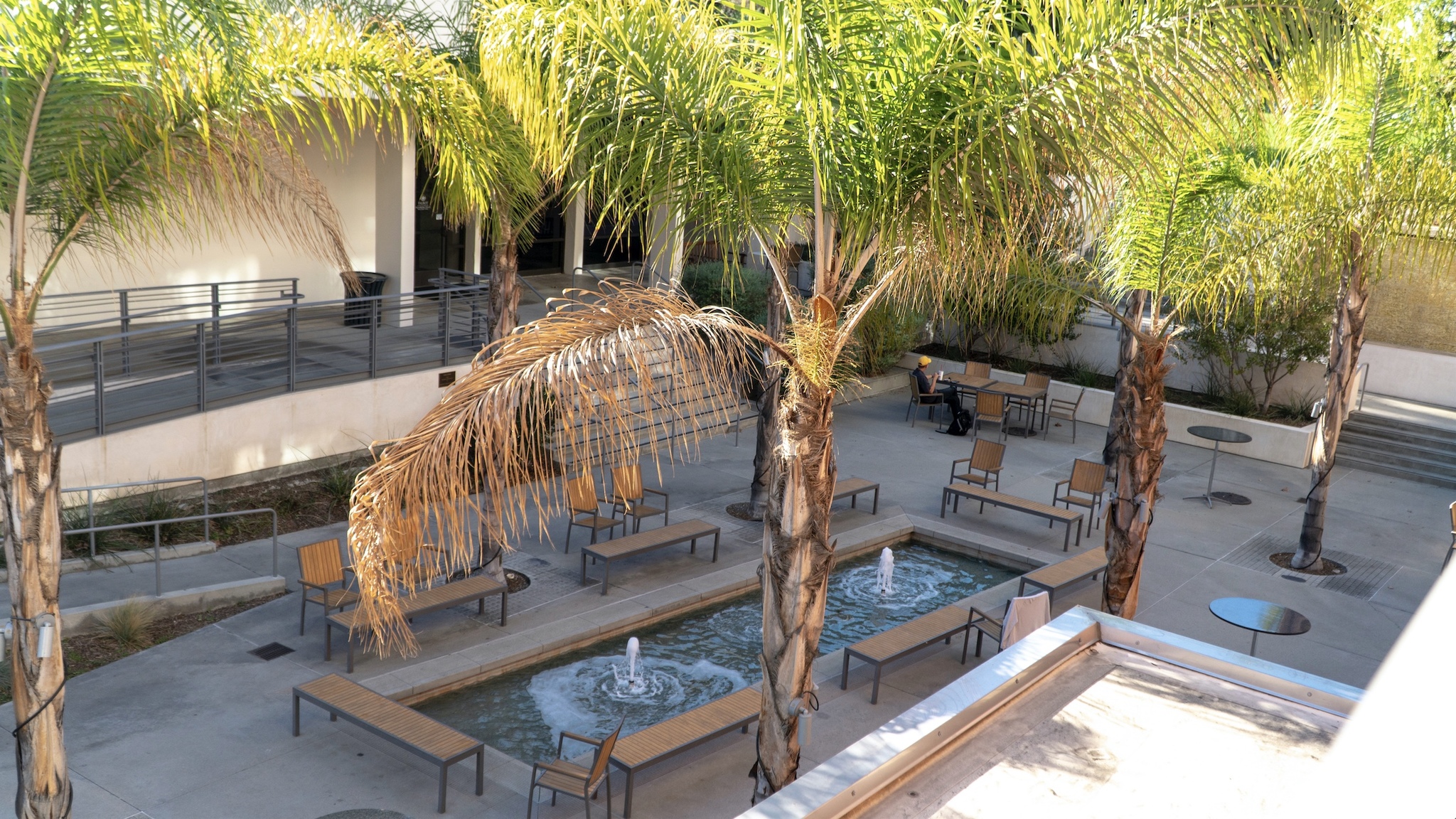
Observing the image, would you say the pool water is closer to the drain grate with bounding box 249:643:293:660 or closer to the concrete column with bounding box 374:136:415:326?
the drain grate with bounding box 249:643:293:660

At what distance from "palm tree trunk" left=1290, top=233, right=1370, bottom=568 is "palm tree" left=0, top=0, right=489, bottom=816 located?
11.8m

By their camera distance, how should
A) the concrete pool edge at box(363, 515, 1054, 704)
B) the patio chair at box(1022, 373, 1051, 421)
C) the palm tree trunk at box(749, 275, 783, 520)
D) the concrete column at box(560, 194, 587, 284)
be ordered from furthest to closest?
the concrete column at box(560, 194, 587, 284) < the patio chair at box(1022, 373, 1051, 421) < the palm tree trunk at box(749, 275, 783, 520) < the concrete pool edge at box(363, 515, 1054, 704)

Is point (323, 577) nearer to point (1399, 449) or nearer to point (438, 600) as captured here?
point (438, 600)

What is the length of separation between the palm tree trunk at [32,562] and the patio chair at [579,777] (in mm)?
2815

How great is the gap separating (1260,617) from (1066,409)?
12.1 meters

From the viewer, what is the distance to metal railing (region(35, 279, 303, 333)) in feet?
47.3

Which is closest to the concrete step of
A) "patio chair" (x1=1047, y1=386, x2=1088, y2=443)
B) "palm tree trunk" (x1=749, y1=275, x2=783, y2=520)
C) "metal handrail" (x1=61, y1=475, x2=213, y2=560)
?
"patio chair" (x1=1047, y1=386, x2=1088, y2=443)

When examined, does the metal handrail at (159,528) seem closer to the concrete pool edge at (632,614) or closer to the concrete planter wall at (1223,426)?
the concrete pool edge at (632,614)

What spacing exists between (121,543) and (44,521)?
19.7ft

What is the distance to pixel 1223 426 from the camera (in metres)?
20.2

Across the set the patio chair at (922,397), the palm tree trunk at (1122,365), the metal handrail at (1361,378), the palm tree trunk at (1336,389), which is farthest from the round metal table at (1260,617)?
the metal handrail at (1361,378)

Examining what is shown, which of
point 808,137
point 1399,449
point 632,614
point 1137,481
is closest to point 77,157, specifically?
point 808,137

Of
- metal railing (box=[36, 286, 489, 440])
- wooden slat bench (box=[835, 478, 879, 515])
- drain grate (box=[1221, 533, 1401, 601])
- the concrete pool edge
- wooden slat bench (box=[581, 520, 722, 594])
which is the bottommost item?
the concrete pool edge

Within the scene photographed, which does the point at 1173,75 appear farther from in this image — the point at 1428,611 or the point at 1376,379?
the point at 1376,379
